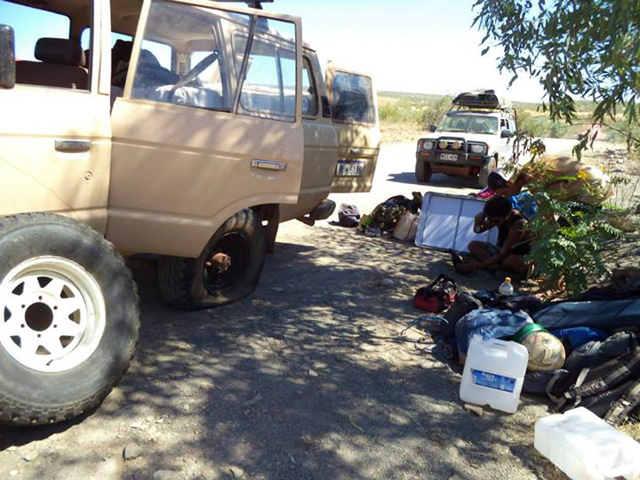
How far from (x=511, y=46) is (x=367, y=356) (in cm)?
278

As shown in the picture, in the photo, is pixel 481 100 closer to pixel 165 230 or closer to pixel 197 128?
pixel 197 128

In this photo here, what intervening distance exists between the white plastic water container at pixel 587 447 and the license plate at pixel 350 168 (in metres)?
3.97

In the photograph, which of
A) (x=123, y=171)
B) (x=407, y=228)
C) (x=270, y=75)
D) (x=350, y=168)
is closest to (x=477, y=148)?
(x=407, y=228)

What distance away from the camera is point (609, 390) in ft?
10.9

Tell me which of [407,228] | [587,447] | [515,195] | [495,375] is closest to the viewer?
[587,447]

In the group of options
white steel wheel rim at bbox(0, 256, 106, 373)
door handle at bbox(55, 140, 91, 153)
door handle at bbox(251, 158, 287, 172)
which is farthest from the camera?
door handle at bbox(251, 158, 287, 172)

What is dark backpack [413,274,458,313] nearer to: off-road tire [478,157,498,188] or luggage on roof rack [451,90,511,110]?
off-road tire [478,157,498,188]

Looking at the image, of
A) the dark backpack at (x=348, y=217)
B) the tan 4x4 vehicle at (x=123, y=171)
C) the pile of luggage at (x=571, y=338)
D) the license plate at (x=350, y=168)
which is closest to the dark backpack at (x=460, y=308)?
the pile of luggage at (x=571, y=338)

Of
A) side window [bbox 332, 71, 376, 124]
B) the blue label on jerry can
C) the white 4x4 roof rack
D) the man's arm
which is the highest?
the white 4x4 roof rack

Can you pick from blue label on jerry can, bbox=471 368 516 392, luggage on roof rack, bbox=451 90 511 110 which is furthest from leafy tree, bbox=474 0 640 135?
luggage on roof rack, bbox=451 90 511 110

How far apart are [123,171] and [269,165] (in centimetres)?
98

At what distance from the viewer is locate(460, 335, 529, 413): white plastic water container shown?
343 cm

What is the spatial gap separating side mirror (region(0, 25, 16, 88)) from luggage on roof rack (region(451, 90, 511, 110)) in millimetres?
14210

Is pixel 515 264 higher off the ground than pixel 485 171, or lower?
lower
